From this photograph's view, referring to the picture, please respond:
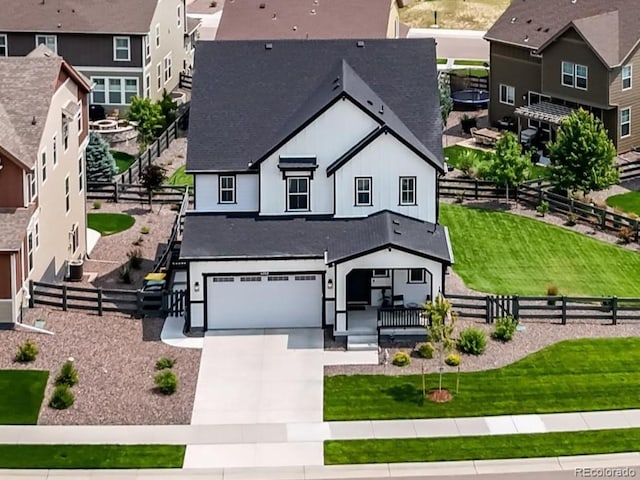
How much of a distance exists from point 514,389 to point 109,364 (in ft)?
41.1

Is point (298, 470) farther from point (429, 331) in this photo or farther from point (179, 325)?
point (179, 325)

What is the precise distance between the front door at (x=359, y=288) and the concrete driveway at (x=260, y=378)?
2128mm

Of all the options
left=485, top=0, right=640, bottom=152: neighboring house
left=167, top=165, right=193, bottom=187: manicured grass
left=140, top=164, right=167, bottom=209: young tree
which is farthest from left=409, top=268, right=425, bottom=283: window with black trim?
left=485, top=0, right=640, bottom=152: neighboring house

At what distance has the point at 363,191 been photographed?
45.7 metres

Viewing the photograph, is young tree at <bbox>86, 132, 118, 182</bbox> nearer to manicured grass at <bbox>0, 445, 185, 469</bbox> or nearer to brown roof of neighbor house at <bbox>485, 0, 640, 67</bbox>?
brown roof of neighbor house at <bbox>485, 0, 640, 67</bbox>

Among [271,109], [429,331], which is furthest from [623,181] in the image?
[429,331]

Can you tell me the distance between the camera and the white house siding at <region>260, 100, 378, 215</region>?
45219 mm

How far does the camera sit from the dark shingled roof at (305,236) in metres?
43.6

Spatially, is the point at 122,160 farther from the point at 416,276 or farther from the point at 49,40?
the point at 416,276

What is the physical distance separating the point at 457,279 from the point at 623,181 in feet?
53.8

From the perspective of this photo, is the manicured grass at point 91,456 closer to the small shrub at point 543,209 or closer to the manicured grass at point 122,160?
the small shrub at point 543,209

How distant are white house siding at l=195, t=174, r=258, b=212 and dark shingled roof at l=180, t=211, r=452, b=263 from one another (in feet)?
1.53

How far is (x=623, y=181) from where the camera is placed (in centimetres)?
6272

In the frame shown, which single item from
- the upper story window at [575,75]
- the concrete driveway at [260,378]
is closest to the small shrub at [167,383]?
the concrete driveway at [260,378]
